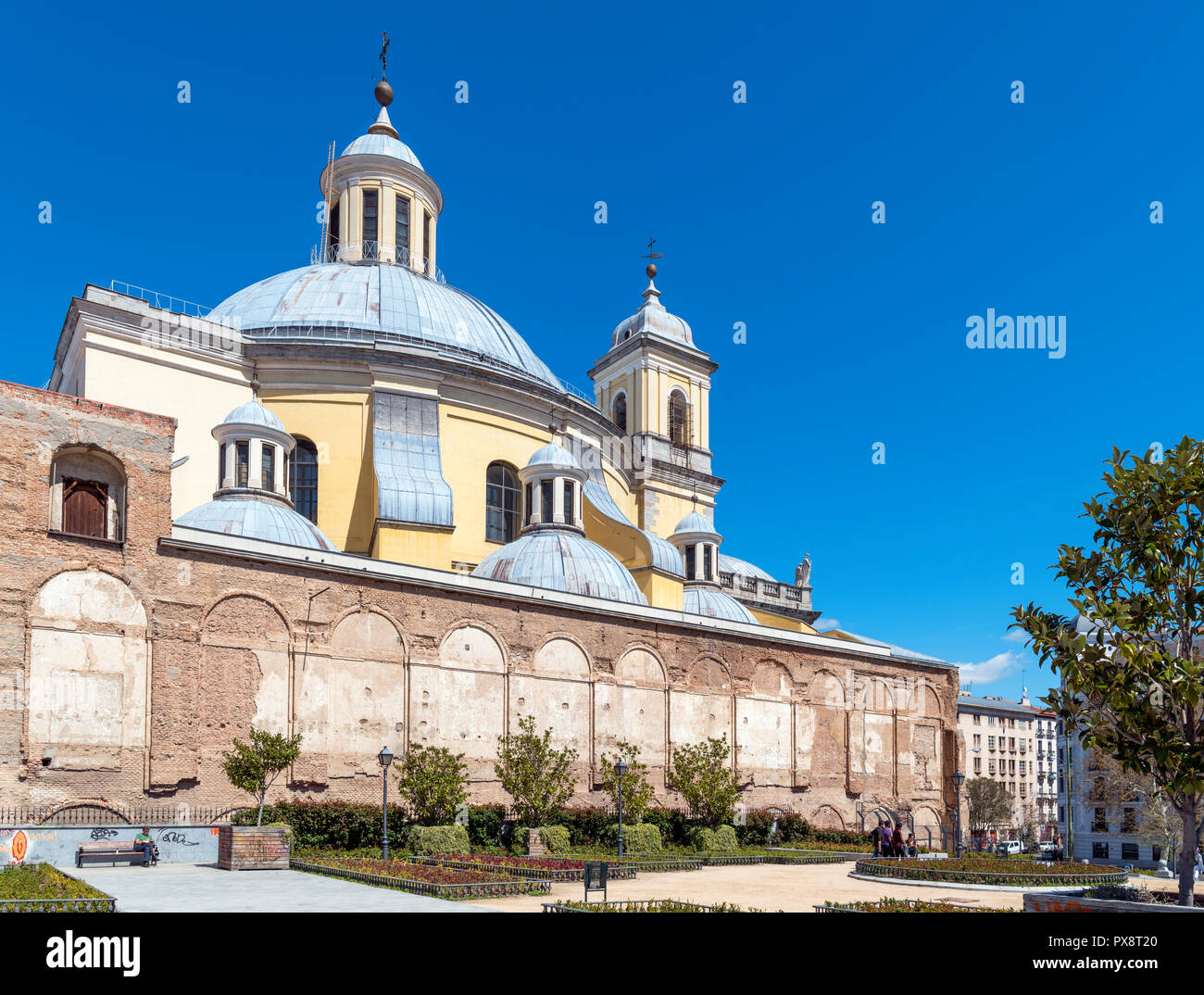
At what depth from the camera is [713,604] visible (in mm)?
39781

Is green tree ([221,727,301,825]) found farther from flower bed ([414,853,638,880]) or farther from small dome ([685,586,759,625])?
small dome ([685,586,759,625])

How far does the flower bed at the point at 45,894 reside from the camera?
11352 millimetres

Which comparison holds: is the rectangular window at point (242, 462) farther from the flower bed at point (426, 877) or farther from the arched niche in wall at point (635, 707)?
the flower bed at point (426, 877)

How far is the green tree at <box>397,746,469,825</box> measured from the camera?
989 inches

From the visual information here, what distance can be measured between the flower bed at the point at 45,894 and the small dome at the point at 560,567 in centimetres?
1814

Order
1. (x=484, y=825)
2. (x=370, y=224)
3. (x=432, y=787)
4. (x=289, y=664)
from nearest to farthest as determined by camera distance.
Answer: (x=432, y=787)
(x=289, y=664)
(x=484, y=825)
(x=370, y=224)

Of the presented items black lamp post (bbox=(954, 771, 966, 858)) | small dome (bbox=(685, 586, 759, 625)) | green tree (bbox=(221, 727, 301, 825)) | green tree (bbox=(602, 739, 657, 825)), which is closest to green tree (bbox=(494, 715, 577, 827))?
green tree (bbox=(602, 739, 657, 825))

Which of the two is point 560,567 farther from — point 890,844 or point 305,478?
point 890,844

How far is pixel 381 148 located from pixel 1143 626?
36.3m

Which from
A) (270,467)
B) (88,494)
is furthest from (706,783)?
(88,494)

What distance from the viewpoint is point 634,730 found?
1254 inches

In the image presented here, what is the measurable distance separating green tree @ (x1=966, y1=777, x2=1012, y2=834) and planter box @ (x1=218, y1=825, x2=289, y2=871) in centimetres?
5758

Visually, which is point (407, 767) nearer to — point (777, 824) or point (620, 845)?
point (620, 845)
